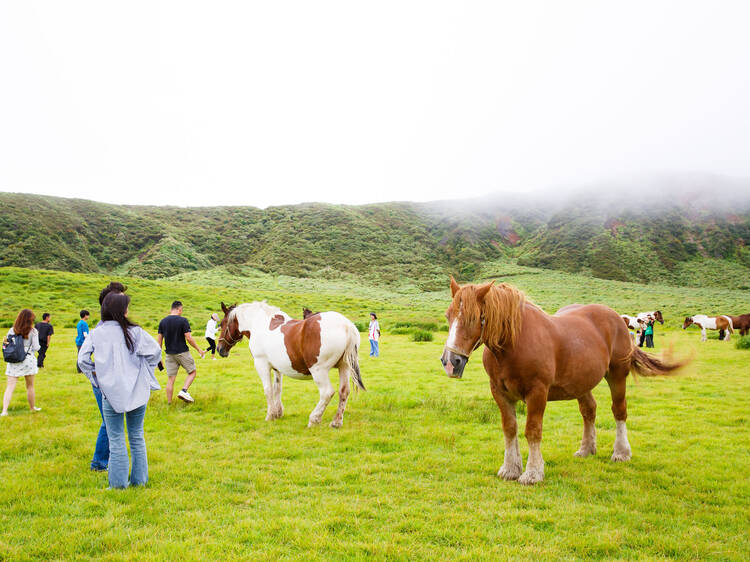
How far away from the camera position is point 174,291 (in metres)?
42.2

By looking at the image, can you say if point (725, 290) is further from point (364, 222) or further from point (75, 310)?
point (75, 310)

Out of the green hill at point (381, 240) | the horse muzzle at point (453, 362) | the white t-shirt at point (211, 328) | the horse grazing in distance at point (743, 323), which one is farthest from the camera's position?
the green hill at point (381, 240)

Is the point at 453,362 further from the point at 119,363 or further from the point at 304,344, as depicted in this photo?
the point at 304,344

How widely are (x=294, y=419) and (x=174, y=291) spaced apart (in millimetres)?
37958

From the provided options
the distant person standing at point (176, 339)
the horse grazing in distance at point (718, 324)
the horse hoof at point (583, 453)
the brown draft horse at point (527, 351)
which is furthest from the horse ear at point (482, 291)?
the horse grazing in distance at point (718, 324)

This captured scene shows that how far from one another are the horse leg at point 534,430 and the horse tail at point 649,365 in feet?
7.12

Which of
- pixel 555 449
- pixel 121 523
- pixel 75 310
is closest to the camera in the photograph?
pixel 121 523

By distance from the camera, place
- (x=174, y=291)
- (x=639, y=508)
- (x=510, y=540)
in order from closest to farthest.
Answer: (x=510, y=540)
(x=639, y=508)
(x=174, y=291)

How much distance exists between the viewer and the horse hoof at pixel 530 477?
17.7 feet

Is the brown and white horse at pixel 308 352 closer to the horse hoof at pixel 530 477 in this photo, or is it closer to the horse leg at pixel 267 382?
the horse leg at pixel 267 382

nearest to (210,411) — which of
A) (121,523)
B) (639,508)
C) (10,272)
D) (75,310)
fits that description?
(121,523)

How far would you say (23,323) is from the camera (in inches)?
330

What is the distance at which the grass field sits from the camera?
13.2 ft

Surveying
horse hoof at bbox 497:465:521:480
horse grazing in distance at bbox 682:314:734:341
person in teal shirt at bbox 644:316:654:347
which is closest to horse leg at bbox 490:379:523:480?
horse hoof at bbox 497:465:521:480
